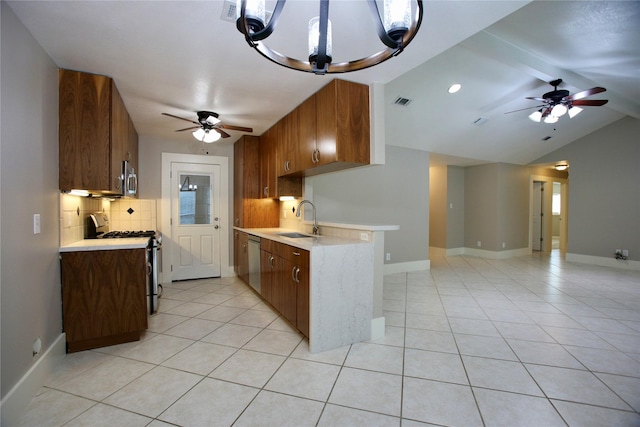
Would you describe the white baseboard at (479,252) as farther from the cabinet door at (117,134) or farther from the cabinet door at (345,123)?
the cabinet door at (117,134)

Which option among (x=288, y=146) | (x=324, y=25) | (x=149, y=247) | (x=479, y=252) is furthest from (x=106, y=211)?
(x=479, y=252)

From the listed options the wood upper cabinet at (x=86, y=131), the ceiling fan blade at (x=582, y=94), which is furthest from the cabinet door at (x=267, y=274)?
the ceiling fan blade at (x=582, y=94)

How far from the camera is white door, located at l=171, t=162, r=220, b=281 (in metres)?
4.87

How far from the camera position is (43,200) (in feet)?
7.00

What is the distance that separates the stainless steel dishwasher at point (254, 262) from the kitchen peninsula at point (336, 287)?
0.95 metres

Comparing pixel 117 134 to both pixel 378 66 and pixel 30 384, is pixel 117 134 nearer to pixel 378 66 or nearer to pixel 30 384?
pixel 30 384

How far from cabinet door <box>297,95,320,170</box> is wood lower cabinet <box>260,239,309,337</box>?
3.03 feet

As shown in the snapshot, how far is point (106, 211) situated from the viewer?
4102 millimetres

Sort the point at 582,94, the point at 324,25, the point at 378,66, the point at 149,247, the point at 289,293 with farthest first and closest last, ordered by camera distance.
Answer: the point at 582,94
the point at 149,247
the point at 289,293
the point at 378,66
the point at 324,25

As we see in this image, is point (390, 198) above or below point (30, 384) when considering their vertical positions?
above

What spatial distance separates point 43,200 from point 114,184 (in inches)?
25.0

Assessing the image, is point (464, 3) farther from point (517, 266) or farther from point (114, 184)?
point (517, 266)

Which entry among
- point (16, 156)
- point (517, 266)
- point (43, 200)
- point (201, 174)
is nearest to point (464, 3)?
point (16, 156)

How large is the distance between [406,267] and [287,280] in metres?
3.44
